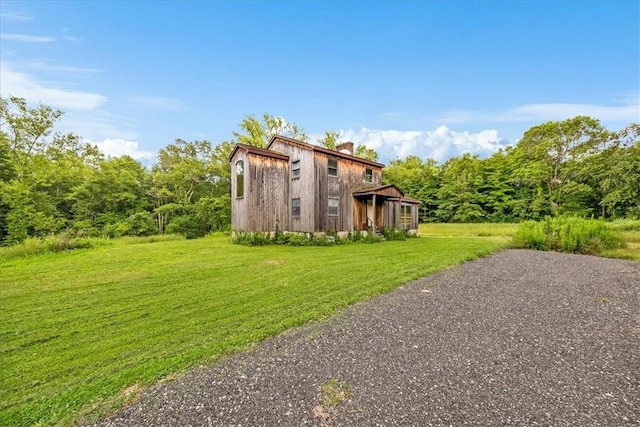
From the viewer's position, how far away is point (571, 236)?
37.0 ft

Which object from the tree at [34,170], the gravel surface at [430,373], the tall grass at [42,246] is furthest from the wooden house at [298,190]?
the tree at [34,170]

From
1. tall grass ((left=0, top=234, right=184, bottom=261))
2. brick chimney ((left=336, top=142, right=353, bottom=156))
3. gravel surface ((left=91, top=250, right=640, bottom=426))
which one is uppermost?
brick chimney ((left=336, top=142, right=353, bottom=156))

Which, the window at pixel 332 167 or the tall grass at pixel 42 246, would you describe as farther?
the window at pixel 332 167

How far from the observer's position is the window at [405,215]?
2105 centimetres

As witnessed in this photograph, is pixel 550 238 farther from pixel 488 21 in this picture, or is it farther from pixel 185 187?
pixel 185 187

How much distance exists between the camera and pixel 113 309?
4.60 metres

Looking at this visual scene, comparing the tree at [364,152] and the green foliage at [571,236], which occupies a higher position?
the tree at [364,152]

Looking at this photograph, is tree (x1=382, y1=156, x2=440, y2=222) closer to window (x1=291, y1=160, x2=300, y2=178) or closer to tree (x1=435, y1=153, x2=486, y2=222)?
tree (x1=435, y1=153, x2=486, y2=222)

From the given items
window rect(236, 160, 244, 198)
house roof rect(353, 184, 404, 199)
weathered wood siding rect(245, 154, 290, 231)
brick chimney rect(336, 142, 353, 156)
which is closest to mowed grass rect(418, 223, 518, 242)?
house roof rect(353, 184, 404, 199)

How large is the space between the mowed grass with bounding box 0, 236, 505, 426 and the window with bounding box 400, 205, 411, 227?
12.4 metres

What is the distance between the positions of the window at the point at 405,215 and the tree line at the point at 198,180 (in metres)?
12.6

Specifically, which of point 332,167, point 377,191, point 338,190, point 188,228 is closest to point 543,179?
point 377,191

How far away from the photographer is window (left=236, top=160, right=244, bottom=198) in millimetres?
16453

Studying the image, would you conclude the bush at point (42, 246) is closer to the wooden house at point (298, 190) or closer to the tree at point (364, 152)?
the wooden house at point (298, 190)
